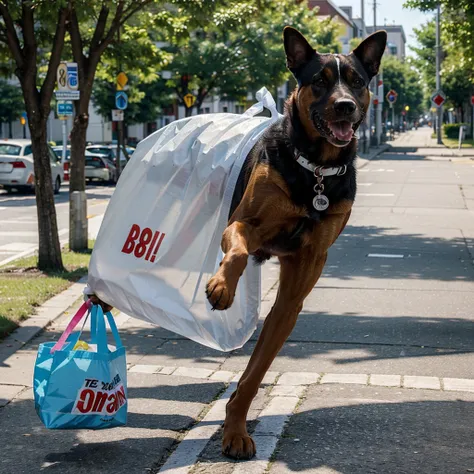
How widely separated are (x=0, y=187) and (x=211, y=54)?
18097 mm

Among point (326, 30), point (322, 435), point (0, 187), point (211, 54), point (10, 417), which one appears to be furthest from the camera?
point (326, 30)

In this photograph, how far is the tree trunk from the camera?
12.1m

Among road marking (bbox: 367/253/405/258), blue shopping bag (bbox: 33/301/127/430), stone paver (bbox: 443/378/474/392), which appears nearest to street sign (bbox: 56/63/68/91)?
road marking (bbox: 367/253/405/258)

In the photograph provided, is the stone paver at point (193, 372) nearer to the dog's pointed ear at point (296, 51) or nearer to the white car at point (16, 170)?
the dog's pointed ear at point (296, 51)

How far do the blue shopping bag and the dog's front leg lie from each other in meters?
1.00

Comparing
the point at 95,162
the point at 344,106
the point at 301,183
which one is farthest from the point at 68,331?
the point at 95,162

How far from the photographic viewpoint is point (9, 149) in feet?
100

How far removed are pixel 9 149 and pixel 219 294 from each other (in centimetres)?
2750

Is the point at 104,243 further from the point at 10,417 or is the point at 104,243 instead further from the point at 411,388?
the point at 411,388

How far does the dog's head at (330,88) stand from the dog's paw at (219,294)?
0.98m

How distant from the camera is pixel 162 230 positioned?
19.1 ft

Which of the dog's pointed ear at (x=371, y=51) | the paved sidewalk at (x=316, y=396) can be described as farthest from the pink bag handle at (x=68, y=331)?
the dog's pointed ear at (x=371, y=51)

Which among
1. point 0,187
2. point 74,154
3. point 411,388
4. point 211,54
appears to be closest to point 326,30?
point 211,54

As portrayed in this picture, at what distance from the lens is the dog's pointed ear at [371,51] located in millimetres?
4984
